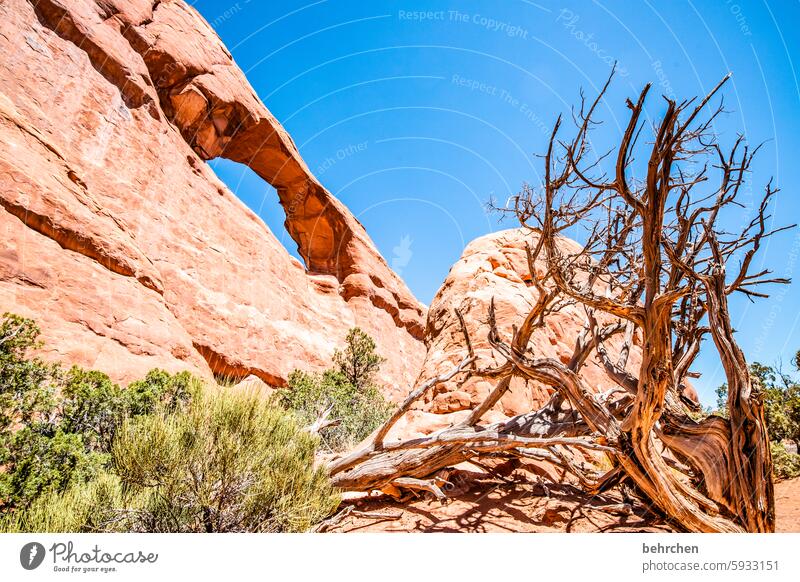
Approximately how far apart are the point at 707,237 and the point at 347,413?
371 inches

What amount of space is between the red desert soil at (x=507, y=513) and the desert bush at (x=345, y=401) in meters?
1.87

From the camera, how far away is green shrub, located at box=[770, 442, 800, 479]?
921 centimetres

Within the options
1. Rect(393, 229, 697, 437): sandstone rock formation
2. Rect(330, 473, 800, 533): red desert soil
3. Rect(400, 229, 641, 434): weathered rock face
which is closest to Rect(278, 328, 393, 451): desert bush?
Rect(330, 473, 800, 533): red desert soil

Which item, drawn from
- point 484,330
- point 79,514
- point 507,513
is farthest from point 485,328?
point 79,514

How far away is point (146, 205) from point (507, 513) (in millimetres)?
18100

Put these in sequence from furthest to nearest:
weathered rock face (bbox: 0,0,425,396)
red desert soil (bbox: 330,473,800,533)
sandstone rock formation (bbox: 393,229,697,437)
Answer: weathered rock face (bbox: 0,0,425,396), sandstone rock formation (bbox: 393,229,697,437), red desert soil (bbox: 330,473,800,533)

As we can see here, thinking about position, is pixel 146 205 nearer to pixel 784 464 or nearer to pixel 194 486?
pixel 194 486

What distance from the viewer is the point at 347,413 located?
1102 centimetres

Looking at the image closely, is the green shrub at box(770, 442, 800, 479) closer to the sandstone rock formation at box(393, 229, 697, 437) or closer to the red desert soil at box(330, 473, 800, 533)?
the sandstone rock formation at box(393, 229, 697, 437)

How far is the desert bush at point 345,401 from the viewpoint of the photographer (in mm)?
9203

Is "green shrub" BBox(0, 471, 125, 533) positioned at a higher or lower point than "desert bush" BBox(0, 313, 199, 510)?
lower

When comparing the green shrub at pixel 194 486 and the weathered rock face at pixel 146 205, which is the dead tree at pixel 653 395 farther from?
the weathered rock face at pixel 146 205

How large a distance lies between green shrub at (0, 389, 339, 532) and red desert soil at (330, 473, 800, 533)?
4.91 ft
